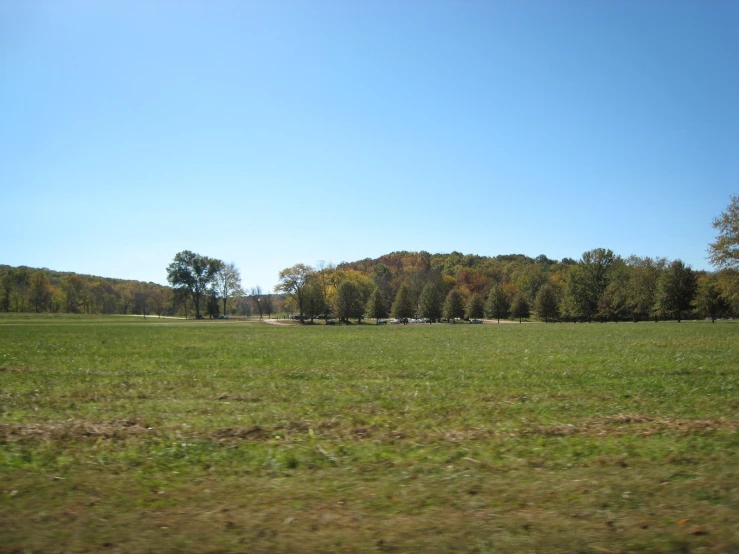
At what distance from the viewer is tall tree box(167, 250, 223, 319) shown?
132500 millimetres

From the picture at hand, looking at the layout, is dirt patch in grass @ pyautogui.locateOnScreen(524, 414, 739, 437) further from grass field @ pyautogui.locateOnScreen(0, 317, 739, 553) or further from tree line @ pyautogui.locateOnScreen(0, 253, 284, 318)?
tree line @ pyautogui.locateOnScreen(0, 253, 284, 318)

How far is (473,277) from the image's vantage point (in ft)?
523

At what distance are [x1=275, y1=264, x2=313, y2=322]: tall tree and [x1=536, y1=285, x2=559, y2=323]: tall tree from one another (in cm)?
5368

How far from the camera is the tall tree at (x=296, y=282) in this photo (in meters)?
117

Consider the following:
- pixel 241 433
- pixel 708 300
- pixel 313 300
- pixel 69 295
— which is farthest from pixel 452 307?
pixel 241 433

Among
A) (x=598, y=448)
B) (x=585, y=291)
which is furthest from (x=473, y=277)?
(x=598, y=448)

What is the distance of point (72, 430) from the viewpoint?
31.8 feet

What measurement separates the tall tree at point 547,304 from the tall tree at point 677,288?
27.8 meters

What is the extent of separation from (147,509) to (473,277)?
158 meters

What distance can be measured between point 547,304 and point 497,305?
1177 centimetres

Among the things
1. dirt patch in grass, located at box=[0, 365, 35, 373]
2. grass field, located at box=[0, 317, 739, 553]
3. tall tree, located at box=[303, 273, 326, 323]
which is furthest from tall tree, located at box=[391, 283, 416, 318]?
grass field, located at box=[0, 317, 739, 553]

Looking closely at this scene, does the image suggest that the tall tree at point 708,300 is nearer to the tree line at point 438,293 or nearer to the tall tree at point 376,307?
the tree line at point 438,293

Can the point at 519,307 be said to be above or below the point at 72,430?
above

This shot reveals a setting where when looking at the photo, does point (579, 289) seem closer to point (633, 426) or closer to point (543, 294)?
point (543, 294)
